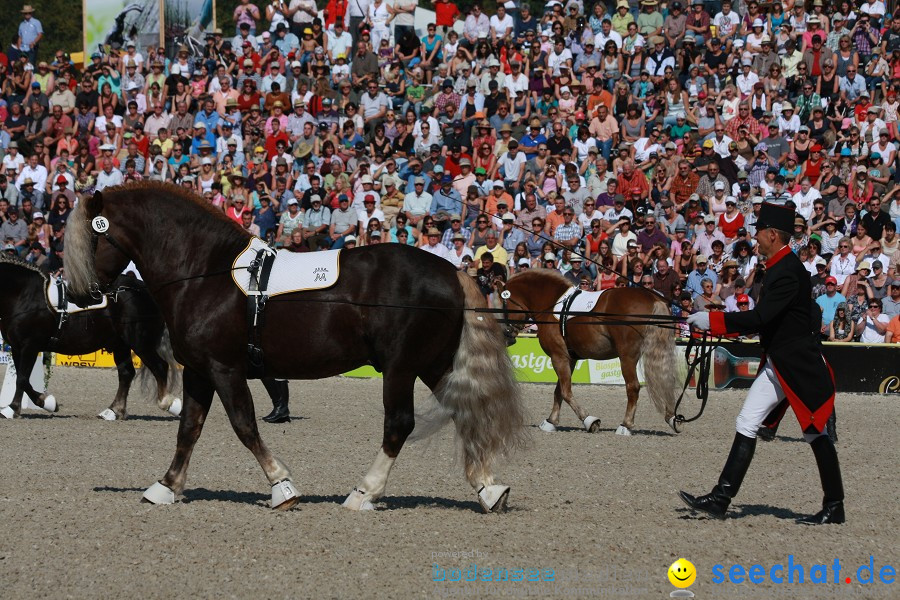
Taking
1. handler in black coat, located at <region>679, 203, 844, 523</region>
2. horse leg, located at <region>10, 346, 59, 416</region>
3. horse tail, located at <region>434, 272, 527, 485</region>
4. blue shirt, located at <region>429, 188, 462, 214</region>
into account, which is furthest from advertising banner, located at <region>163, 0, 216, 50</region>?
handler in black coat, located at <region>679, 203, 844, 523</region>

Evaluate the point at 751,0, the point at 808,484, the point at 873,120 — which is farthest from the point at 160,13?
the point at 808,484

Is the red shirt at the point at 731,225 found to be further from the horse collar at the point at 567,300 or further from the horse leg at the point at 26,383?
the horse leg at the point at 26,383

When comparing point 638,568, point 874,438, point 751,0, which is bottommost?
point 874,438

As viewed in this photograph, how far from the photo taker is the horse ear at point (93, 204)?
7.91 m

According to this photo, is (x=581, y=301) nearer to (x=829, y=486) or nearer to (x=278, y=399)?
(x=278, y=399)

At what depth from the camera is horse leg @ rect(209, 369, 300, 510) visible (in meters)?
7.72

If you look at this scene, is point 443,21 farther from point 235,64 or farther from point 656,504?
point 656,504

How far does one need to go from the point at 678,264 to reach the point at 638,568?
42.1ft

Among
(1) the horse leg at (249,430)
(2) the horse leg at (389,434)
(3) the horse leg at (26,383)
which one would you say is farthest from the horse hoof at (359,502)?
(3) the horse leg at (26,383)

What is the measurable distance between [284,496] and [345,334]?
1.12 m

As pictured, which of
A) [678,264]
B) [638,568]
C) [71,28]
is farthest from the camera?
[71,28]

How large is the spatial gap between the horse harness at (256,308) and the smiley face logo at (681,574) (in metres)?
3.20

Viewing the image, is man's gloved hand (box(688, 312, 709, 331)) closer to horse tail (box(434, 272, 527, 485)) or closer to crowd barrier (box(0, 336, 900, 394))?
horse tail (box(434, 272, 527, 485))

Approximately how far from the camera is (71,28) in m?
47.9
